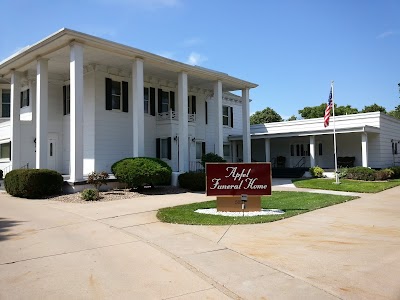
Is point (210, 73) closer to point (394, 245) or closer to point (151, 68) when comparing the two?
point (151, 68)

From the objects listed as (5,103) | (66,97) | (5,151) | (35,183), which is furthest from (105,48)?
(5,103)

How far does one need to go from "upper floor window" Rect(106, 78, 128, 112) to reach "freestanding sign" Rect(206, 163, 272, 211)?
452 inches

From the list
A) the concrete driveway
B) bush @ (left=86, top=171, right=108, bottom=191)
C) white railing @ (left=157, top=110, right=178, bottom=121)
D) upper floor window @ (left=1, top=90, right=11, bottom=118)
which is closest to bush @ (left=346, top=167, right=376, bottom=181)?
white railing @ (left=157, top=110, right=178, bottom=121)

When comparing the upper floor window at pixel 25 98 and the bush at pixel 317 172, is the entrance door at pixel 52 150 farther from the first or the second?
the bush at pixel 317 172

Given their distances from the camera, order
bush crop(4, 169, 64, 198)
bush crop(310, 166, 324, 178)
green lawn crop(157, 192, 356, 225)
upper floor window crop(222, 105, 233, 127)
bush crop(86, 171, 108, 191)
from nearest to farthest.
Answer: green lawn crop(157, 192, 356, 225), bush crop(4, 169, 64, 198), bush crop(86, 171, 108, 191), bush crop(310, 166, 324, 178), upper floor window crop(222, 105, 233, 127)

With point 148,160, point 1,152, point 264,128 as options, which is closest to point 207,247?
point 148,160

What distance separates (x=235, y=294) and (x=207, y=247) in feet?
7.63

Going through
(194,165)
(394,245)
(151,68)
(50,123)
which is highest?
(151,68)

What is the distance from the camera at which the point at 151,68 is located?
68.3 feet

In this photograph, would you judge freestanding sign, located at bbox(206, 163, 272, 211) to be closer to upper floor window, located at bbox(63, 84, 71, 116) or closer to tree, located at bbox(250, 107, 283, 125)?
upper floor window, located at bbox(63, 84, 71, 116)

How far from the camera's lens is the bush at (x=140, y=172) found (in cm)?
1577

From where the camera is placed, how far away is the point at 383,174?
2298 cm

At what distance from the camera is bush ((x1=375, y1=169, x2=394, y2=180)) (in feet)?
73.7

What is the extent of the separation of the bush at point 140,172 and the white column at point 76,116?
187 cm
